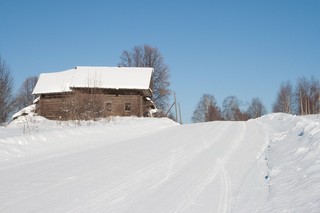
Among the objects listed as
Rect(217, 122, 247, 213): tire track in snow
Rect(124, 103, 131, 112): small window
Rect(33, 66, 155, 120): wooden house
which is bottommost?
Rect(217, 122, 247, 213): tire track in snow

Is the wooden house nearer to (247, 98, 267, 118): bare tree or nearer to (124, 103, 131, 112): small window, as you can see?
(124, 103, 131, 112): small window

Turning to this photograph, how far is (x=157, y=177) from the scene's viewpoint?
26.0 feet

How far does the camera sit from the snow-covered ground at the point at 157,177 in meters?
5.77

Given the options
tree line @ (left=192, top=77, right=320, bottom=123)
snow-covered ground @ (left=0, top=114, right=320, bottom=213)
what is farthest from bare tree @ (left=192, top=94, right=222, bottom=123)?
snow-covered ground @ (left=0, top=114, right=320, bottom=213)

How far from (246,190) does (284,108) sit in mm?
73893

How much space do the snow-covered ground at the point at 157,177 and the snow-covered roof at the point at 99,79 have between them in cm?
2931

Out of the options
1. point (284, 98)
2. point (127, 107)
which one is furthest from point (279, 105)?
point (127, 107)

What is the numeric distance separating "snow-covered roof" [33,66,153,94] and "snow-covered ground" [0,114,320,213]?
96.2ft

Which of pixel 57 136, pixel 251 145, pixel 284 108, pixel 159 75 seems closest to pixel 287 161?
pixel 251 145

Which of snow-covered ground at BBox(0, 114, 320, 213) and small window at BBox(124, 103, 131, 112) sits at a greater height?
small window at BBox(124, 103, 131, 112)

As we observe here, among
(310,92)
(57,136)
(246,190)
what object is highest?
(310,92)

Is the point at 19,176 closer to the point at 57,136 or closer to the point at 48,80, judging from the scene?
the point at 57,136

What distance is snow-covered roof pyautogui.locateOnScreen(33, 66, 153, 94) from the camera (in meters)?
42.2

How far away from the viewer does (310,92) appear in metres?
75.4
